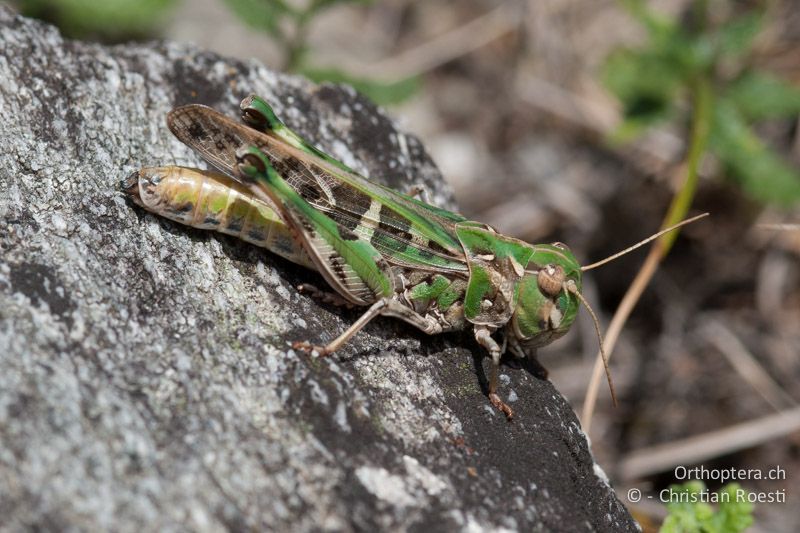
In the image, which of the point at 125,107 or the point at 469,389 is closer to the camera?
the point at 469,389

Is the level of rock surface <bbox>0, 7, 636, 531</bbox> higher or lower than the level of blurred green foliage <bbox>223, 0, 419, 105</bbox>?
lower

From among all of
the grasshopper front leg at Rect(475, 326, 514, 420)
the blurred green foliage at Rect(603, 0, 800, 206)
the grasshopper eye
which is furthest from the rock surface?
the blurred green foliage at Rect(603, 0, 800, 206)

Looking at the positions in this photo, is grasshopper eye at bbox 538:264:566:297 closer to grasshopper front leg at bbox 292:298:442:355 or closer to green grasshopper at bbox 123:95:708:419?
green grasshopper at bbox 123:95:708:419

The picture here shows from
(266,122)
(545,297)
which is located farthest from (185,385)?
(545,297)

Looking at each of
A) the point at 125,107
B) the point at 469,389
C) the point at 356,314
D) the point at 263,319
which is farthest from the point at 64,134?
the point at 469,389

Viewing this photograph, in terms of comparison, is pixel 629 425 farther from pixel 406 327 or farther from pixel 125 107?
pixel 125 107

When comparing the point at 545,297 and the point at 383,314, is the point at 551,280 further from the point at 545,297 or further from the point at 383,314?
the point at 383,314

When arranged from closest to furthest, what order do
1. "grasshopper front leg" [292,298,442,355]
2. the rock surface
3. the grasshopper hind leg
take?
the rock surface
"grasshopper front leg" [292,298,442,355]
the grasshopper hind leg
